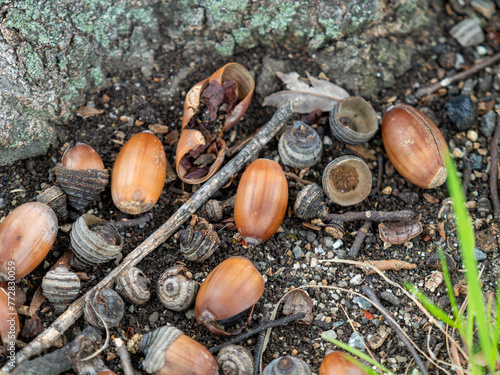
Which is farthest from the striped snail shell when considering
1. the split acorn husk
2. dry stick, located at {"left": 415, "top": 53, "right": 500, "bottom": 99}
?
dry stick, located at {"left": 415, "top": 53, "right": 500, "bottom": 99}

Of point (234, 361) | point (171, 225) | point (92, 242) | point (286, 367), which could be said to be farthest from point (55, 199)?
point (286, 367)

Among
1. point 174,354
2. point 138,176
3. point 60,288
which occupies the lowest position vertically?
point 174,354

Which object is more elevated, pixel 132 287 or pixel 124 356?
pixel 132 287

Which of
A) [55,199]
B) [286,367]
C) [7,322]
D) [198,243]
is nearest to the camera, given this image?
[286,367]

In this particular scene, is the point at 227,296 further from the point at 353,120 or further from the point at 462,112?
the point at 462,112

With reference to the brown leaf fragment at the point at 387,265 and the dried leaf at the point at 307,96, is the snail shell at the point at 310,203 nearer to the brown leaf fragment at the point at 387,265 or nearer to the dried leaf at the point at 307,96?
the brown leaf fragment at the point at 387,265

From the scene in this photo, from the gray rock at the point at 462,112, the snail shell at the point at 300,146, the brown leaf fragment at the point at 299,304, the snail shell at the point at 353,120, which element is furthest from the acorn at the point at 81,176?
the gray rock at the point at 462,112

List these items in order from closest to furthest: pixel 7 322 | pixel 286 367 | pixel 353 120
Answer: pixel 286 367, pixel 7 322, pixel 353 120
